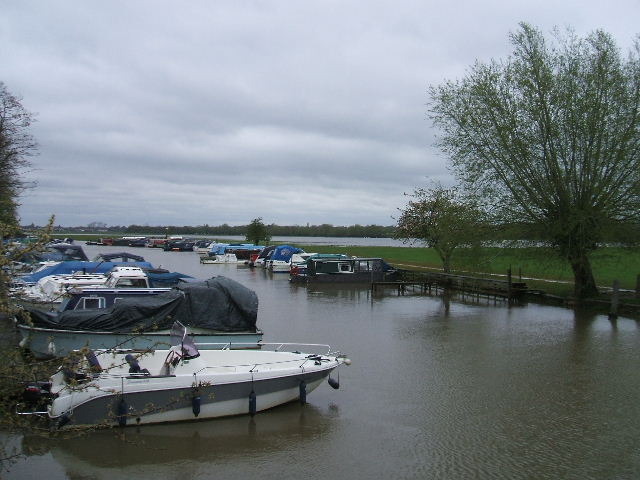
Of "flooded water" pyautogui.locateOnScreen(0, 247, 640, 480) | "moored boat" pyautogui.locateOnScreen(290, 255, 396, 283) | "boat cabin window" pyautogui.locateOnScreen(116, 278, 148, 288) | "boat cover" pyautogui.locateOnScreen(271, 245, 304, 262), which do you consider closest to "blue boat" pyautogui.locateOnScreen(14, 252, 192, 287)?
"boat cabin window" pyautogui.locateOnScreen(116, 278, 148, 288)

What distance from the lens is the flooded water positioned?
10539 mm

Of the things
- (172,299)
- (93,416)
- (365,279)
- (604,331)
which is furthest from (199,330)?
(365,279)

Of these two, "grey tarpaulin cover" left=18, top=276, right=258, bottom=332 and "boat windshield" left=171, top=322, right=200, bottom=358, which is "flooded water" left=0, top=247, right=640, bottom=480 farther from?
"grey tarpaulin cover" left=18, top=276, right=258, bottom=332

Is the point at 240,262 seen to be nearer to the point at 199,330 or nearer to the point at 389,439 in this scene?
the point at 199,330

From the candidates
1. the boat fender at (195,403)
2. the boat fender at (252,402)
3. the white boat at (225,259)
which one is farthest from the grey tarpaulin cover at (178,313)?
the white boat at (225,259)

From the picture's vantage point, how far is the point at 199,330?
1845cm

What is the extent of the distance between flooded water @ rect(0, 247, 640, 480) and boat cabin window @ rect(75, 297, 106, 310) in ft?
18.4

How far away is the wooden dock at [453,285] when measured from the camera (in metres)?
34.8

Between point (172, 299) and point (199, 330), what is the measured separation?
48.1 inches

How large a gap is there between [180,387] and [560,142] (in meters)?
24.2

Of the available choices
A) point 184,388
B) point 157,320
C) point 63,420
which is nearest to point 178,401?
point 184,388

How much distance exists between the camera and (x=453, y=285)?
40.8 m

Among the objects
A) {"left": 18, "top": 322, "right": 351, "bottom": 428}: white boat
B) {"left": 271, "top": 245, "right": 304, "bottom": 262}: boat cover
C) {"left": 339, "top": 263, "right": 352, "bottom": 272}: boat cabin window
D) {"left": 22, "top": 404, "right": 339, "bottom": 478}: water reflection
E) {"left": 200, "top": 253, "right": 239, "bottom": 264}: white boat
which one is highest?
{"left": 271, "top": 245, "right": 304, "bottom": 262}: boat cover

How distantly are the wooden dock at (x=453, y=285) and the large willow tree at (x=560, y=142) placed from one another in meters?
3.96
